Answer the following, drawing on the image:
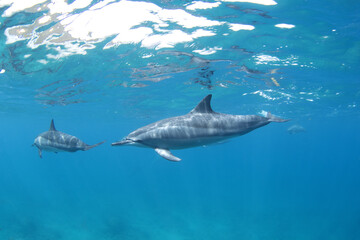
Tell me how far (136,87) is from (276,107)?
2071 centimetres

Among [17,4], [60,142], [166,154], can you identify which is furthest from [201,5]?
[60,142]

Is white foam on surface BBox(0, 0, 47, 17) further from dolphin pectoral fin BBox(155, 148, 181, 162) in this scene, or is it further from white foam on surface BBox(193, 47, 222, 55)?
white foam on surface BBox(193, 47, 222, 55)

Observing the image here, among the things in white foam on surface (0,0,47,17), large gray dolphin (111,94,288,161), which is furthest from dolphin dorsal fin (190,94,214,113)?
white foam on surface (0,0,47,17)

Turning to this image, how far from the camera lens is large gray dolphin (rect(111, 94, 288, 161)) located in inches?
269

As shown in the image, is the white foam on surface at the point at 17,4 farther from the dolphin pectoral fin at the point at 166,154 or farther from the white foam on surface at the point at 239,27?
the white foam on surface at the point at 239,27

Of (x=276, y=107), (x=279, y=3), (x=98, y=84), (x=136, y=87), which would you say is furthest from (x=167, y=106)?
(x=279, y=3)

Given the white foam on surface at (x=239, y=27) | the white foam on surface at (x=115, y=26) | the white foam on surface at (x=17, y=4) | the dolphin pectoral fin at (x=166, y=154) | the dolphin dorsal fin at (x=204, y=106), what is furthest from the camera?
the white foam on surface at (x=239, y=27)

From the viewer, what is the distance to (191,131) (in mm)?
7008

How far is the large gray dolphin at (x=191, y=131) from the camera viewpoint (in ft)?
22.4

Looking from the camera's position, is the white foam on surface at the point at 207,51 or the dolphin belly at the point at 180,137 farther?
the white foam on surface at the point at 207,51

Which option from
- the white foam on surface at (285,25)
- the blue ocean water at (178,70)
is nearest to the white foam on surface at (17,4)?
the blue ocean water at (178,70)

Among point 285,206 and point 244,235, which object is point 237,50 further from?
point 285,206

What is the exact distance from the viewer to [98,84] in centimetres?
2148

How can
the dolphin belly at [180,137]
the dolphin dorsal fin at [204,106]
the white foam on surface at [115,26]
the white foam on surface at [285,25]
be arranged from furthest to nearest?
the white foam on surface at [285,25], the white foam on surface at [115,26], the dolphin dorsal fin at [204,106], the dolphin belly at [180,137]
